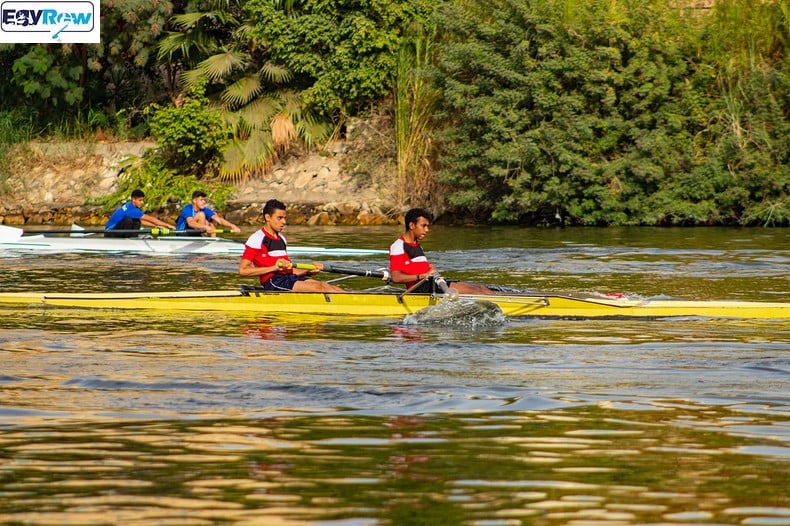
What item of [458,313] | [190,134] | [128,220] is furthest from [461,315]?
[190,134]

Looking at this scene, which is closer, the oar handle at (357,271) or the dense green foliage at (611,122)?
the oar handle at (357,271)

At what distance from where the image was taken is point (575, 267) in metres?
20.1

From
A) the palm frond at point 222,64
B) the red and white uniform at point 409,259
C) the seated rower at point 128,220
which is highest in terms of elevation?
the palm frond at point 222,64

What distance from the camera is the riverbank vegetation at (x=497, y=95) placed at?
29.0m

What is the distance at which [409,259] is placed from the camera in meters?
13.9

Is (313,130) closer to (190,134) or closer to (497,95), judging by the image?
(190,134)

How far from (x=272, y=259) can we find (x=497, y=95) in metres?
16.6

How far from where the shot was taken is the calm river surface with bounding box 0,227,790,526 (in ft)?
20.0

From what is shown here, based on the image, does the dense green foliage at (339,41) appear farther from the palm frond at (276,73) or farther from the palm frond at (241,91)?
the palm frond at (241,91)

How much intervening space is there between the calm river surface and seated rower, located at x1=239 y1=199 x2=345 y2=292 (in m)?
0.46

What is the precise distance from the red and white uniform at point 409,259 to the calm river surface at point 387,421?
0.80m

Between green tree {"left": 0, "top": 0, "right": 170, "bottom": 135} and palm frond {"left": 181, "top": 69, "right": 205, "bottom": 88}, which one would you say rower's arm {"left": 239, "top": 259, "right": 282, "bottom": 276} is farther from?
green tree {"left": 0, "top": 0, "right": 170, "bottom": 135}
